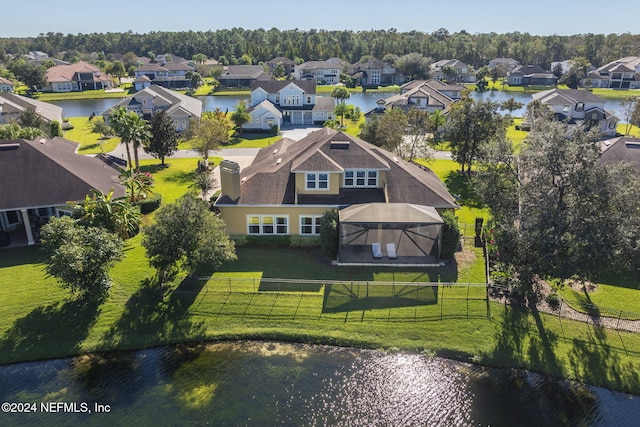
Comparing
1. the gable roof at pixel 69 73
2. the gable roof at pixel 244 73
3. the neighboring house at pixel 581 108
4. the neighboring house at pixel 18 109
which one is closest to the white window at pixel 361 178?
the neighboring house at pixel 18 109

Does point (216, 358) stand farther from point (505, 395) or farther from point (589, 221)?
point (589, 221)

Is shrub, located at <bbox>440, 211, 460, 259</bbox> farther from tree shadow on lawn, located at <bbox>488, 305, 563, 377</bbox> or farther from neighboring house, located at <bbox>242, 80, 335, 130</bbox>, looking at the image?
neighboring house, located at <bbox>242, 80, 335, 130</bbox>

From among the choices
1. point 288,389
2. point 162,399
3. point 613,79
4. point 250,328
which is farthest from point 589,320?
point 613,79

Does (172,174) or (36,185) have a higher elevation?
(36,185)

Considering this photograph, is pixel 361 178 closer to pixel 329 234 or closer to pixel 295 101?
pixel 329 234

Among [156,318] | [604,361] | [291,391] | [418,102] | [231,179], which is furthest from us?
[418,102]

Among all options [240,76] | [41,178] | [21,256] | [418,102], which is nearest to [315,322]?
[21,256]

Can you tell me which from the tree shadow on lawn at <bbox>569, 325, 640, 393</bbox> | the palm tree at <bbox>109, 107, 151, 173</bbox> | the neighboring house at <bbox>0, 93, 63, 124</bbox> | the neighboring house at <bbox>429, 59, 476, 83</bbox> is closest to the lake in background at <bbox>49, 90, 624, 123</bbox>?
the neighboring house at <bbox>429, 59, 476, 83</bbox>
